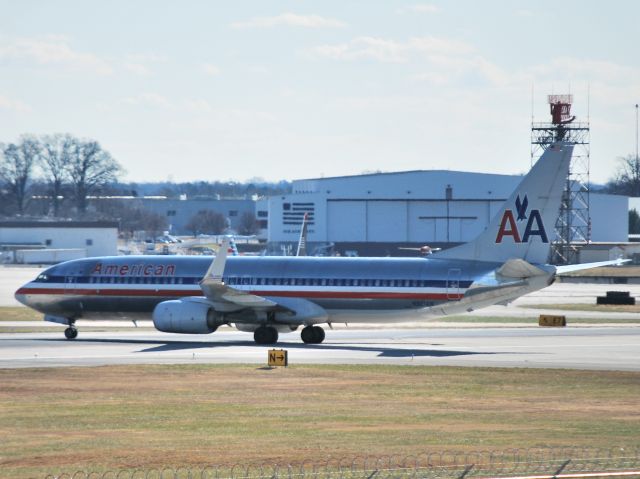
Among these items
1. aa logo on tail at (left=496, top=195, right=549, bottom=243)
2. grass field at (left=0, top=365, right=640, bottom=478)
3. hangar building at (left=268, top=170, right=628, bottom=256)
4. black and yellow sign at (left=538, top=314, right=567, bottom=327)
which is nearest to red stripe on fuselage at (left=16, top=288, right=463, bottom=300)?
aa logo on tail at (left=496, top=195, right=549, bottom=243)

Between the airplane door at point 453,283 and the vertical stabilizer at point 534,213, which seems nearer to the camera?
the vertical stabilizer at point 534,213

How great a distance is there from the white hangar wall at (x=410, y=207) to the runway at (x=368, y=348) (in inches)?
3703

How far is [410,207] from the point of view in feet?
531

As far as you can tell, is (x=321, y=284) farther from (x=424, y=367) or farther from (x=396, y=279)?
(x=424, y=367)

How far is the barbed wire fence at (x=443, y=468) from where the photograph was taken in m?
21.8

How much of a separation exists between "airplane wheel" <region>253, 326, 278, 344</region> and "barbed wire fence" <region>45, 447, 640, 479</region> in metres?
30.2

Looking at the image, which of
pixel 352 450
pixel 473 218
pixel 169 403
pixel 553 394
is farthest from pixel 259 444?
pixel 473 218

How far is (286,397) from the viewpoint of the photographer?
3628 cm

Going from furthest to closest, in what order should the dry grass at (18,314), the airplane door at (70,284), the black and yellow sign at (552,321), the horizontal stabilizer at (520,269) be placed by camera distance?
the dry grass at (18,314)
the black and yellow sign at (552,321)
the airplane door at (70,284)
the horizontal stabilizer at (520,269)

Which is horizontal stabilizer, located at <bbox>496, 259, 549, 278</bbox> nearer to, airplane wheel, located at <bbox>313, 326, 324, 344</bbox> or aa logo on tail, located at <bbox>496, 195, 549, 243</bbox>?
aa logo on tail, located at <bbox>496, 195, 549, 243</bbox>

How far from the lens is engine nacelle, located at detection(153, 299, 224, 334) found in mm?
53875

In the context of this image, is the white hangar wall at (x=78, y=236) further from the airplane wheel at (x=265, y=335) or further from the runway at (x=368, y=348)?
the airplane wheel at (x=265, y=335)

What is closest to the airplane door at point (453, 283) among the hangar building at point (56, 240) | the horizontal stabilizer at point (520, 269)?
the horizontal stabilizer at point (520, 269)

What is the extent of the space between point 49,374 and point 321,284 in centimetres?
1650
